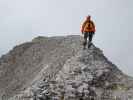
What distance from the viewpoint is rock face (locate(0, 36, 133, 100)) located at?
3300 cm

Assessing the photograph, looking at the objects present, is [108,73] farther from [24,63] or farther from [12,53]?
[12,53]

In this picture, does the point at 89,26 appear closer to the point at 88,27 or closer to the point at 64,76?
the point at 88,27

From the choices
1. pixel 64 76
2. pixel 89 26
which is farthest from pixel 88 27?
pixel 64 76

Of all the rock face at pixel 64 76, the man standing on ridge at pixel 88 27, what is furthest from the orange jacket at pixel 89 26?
the rock face at pixel 64 76

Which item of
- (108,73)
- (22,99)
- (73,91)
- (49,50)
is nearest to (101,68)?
(108,73)

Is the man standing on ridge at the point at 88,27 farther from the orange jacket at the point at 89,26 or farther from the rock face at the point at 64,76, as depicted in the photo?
the rock face at the point at 64,76

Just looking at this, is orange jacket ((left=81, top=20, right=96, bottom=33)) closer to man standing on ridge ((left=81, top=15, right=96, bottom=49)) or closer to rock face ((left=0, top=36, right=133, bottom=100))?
man standing on ridge ((left=81, top=15, right=96, bottom=49))

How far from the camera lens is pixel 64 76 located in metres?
34.9

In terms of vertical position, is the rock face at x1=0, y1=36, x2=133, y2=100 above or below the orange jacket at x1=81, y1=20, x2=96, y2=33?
below

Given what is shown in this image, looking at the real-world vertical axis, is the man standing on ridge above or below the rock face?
above

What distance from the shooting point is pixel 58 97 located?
107ft

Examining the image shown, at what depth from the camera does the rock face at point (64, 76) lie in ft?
108

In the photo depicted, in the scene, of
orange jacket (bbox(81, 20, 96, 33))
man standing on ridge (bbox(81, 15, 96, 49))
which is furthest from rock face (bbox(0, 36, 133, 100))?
orange jacket (bbox(81, 20, 96, 33))

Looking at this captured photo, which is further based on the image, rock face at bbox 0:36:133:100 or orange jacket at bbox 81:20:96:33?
orange jacket at bbox 81:20:96:33
